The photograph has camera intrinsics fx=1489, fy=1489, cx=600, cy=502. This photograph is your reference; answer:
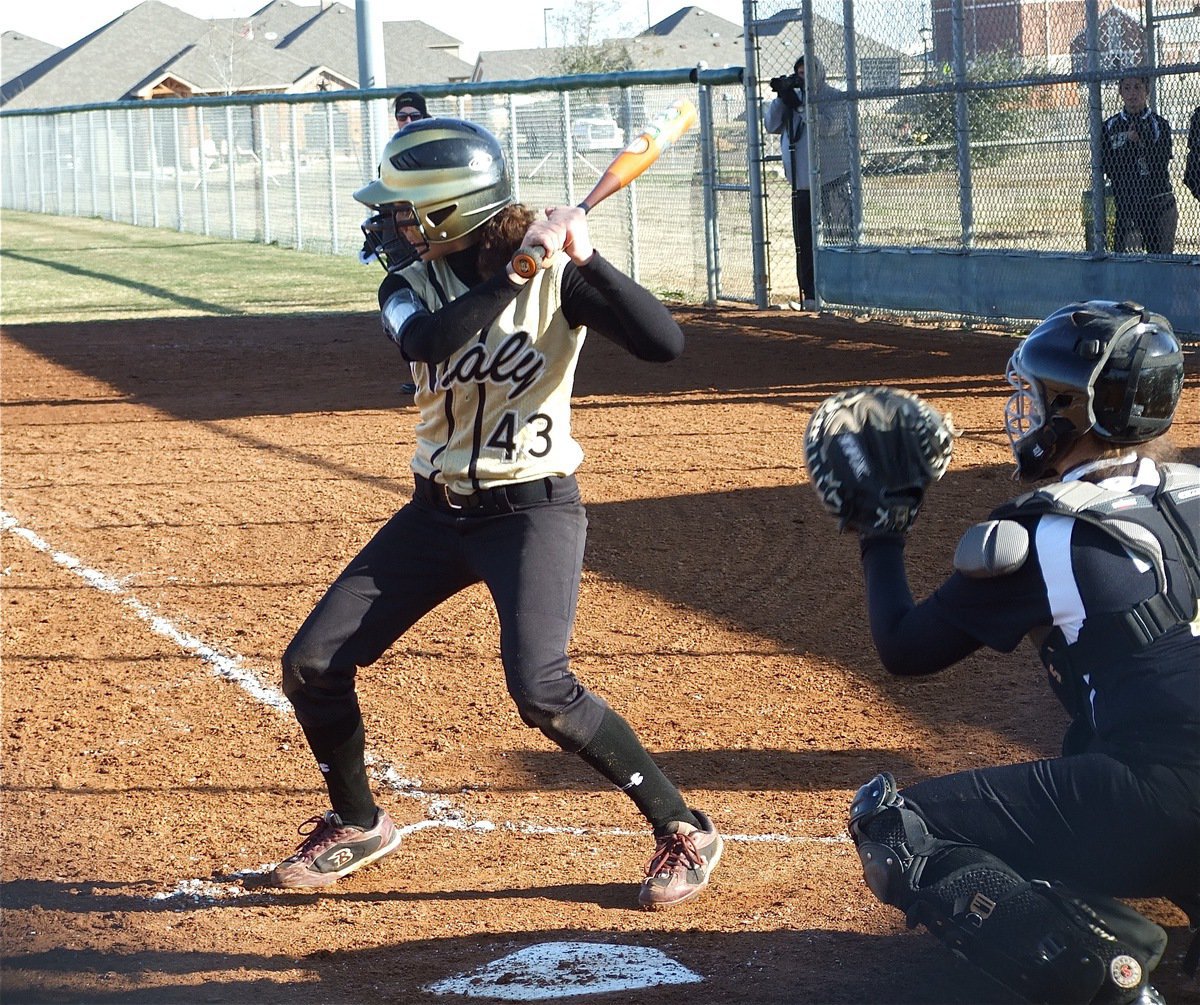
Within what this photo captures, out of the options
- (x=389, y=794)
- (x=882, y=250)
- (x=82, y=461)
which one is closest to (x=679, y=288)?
(x=882, y=250)

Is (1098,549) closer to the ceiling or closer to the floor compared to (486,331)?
closer to the floor

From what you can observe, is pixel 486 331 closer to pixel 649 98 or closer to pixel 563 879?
pixel 563 879

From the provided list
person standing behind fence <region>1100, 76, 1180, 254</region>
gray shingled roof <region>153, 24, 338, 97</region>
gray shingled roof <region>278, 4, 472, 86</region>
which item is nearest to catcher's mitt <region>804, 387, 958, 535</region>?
person standing behind fence <region>1100, 76, 1180, 254</region>

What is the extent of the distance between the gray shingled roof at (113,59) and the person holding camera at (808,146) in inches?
2095

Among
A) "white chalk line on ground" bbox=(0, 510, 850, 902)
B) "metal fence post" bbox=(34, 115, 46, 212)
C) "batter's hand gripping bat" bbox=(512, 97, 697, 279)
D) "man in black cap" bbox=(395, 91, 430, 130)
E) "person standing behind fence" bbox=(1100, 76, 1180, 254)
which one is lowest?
"white chalk line on ground" bbox=(0, 510, 850, 902)

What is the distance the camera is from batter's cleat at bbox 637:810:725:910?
360 centimetres

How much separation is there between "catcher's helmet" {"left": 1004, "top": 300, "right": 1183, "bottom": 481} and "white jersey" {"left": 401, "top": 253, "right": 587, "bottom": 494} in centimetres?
119

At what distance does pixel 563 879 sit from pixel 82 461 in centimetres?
635

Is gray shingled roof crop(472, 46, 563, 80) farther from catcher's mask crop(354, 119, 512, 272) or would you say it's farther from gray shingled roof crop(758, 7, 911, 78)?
catcher's mask crop(354, 119, 512, 272)

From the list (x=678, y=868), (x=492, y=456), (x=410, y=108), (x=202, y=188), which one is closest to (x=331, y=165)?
(x=202, y=188)

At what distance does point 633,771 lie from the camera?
3643 mm

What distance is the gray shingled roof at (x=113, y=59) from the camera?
6181cm

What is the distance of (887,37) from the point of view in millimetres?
13203

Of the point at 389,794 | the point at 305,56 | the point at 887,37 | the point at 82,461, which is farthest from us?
the point at 305,56
